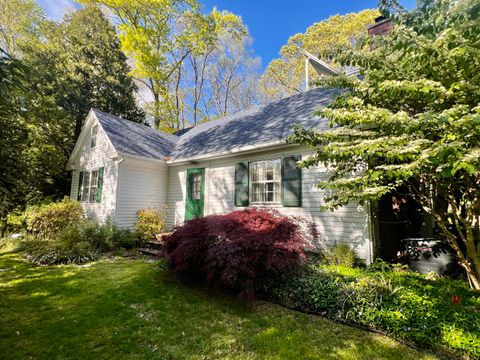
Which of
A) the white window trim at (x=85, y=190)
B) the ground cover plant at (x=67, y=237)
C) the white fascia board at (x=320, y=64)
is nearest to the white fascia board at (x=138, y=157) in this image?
the ground cover plant at (x=67, y=237)

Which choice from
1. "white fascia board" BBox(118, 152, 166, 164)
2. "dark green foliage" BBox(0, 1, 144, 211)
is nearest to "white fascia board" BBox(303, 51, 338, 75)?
"white fascia board" BBox(118, 152, 166, 164)

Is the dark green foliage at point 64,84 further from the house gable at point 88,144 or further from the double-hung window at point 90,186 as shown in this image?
the double-hung window at point 90,186

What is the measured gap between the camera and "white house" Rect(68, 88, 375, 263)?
21.7ft

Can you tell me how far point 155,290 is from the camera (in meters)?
4.86

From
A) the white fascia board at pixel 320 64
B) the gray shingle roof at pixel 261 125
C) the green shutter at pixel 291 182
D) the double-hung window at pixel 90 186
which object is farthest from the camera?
the white fascia board at pixel 320 64

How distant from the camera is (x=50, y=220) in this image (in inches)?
358

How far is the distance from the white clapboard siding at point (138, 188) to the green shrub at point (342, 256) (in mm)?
7034

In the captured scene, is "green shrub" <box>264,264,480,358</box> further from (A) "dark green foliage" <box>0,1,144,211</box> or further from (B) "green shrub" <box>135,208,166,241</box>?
(A) "dark green foliage" <box>0,1,144,211</box>

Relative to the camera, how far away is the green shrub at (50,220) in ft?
29.9

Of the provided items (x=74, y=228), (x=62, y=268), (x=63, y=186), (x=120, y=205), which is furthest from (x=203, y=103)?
(x=62, y=268)

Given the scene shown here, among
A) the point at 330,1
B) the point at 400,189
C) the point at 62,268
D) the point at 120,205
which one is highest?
the point at 330,1

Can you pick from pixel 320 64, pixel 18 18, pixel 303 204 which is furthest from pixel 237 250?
pixel 18 18

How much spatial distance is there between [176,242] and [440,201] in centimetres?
499

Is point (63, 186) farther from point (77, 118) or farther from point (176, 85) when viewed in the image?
point (176, 85)
